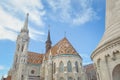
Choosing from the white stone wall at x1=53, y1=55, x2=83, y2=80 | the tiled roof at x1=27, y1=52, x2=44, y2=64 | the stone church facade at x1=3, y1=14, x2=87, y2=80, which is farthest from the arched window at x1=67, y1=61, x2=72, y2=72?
the tiled roof at x1=27, y1=52, x2=44, y2=64

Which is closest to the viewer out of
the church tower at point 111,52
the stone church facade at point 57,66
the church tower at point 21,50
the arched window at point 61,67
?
the church tower at point 111,52

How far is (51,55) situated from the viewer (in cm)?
3603

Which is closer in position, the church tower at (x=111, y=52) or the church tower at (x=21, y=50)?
the church tower at (x=111, y=52)

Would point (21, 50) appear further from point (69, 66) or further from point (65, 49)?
point (69, 66)

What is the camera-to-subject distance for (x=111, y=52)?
1008 cm

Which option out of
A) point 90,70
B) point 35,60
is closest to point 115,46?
point 35,60

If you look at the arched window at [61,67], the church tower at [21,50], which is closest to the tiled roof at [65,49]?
the arched window at [61,67]

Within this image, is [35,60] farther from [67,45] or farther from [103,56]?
[103,56]

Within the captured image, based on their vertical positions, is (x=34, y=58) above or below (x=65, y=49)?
below

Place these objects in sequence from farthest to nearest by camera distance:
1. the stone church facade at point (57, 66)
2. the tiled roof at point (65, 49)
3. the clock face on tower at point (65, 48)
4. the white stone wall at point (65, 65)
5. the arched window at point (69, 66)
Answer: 1. the clock face on tower at point (65, 48)
2. the tiled roof at point (65, 49)
3. the arched window at point (69, 66)
4. the stone church facade at point (57, 66)
5. the white stone wall at point (65, 65)

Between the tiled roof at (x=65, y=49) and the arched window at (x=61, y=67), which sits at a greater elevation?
the tiled roof at (x=65, y=49)

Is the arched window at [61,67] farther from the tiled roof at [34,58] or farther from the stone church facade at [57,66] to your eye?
the tiled roof at [34,58]

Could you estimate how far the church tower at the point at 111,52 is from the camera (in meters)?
9.87

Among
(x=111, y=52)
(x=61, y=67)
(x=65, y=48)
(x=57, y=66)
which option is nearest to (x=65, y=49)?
(x=65, y=48)
